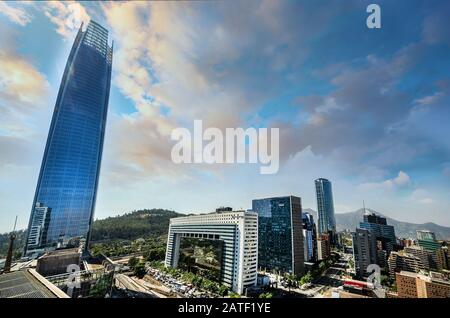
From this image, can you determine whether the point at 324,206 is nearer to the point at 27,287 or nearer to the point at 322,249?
the point at 322,249

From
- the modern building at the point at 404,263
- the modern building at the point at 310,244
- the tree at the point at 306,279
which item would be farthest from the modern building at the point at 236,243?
the modern building at the point at 310,244

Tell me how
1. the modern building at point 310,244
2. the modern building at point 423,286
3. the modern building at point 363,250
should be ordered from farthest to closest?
the modern building at point 310,244, the modern building at point 363,250, the modern building at point 423,286

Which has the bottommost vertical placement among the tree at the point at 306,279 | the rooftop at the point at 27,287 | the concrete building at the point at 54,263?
the tree at the point at 306,279

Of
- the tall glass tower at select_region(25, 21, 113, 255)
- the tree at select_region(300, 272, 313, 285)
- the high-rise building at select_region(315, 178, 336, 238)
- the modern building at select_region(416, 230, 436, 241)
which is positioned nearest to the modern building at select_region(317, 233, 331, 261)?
the tree at select_region(300, 272, 313, 285)

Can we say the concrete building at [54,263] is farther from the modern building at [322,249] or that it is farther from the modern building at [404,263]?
the modern building at [322,249]

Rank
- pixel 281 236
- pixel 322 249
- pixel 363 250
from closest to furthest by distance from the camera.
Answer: pixel 363 250
pixel 281 236
pixel 322 249

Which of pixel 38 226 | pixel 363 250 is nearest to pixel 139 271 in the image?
pixel 38 226
